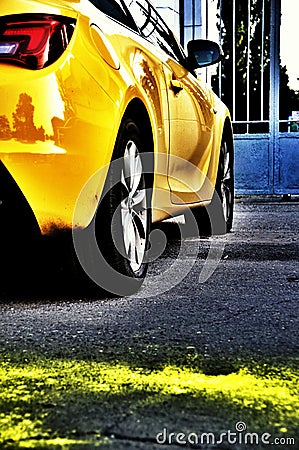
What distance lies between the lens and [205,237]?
6.23 metres

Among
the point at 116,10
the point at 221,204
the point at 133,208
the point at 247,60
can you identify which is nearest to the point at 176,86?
the point at 116,10

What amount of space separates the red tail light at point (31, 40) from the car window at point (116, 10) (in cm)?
53

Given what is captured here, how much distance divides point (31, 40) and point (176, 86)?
145 centimetres

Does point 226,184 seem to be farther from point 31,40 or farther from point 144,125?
point 31,40

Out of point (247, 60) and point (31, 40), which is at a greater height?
point (247, 60)

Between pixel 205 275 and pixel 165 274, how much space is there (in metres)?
0.20

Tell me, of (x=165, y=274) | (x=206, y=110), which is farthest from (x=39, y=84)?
(x=206, y=110)

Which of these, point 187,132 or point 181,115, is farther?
point 187,132

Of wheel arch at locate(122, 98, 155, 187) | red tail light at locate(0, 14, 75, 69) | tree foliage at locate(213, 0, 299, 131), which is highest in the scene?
tree foliage at locate(213, 0, 299, 131)

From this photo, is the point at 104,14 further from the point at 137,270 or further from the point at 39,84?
the point at 137,270

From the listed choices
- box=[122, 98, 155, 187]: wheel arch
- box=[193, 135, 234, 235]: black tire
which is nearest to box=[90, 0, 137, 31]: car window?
box=[122, 98, 155, 187]: wheel arch

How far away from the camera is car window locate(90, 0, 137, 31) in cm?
375

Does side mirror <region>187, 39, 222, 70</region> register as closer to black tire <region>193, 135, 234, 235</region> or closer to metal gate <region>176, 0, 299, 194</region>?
black tire <region>193, 135, 234, 235</region>

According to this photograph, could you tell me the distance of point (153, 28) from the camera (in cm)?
471
